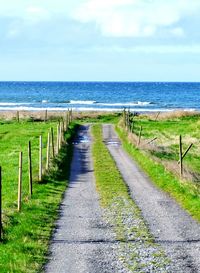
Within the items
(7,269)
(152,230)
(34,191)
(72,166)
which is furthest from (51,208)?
(72,166)

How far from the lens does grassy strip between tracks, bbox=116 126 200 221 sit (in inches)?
814

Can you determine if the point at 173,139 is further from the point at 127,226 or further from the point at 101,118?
the point at 101,118

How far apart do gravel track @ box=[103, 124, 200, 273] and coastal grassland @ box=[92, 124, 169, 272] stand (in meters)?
0.29

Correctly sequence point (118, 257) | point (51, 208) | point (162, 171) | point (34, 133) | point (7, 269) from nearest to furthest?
point (7, 269) → point (118, 257) → point (51, 208) → point (162, 171) → point (34, 133)

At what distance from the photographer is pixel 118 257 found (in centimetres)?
1403

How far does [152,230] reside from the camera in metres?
16.9

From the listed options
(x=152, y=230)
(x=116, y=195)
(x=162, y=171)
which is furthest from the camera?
(x=162, y=171)

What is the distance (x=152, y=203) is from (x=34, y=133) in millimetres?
34776

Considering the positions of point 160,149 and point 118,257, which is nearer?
point 118,257

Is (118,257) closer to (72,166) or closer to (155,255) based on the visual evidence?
(155,255)

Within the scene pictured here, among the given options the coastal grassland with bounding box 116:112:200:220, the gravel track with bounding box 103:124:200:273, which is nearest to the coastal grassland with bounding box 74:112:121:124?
the coastal grassland with bounding box 116:112:200:220

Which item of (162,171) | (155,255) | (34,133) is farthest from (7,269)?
(34,133)

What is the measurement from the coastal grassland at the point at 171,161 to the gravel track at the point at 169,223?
0.53 m

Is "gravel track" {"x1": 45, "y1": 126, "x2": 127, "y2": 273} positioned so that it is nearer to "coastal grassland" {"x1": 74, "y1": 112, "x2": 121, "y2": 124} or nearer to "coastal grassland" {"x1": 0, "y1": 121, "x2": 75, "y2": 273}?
"coastal grassland" {"x1": 0, "y1": 121, "x2": 75, "y2": 273}
